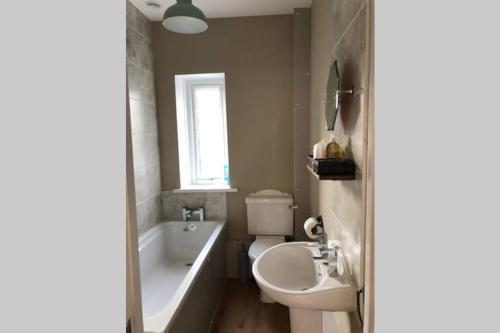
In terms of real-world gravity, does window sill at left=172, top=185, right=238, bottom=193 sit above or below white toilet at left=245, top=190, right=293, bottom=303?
above

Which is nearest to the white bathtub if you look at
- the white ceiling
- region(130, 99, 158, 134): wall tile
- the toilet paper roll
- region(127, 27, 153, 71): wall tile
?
the toilet paper roll

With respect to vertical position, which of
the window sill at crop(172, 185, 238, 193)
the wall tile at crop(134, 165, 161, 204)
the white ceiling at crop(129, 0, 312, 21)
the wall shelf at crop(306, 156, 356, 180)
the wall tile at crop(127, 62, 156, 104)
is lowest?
the window sill at crop(172, 185, 238, 193)

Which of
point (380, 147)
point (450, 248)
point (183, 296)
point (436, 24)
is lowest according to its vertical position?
point (183, 296)

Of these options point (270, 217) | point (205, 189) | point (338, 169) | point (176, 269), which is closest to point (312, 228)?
point (338, 169)

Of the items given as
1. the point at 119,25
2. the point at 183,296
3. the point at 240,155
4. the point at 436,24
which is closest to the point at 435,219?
the point at 436,24

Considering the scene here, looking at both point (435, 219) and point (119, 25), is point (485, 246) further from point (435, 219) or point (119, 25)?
point (119, 25)

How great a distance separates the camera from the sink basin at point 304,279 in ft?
3.38

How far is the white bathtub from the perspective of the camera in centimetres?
142

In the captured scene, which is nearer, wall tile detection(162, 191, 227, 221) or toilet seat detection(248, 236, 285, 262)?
toilet seat detection(248, 236, 285, 262)

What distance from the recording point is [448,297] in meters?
0.38

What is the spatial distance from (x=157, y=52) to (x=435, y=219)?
2773mm

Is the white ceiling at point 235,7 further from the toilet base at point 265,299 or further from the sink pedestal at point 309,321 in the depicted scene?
the toilet base at point 265,299

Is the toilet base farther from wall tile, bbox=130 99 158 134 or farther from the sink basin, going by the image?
wall tile, bbox=130 99 158 134

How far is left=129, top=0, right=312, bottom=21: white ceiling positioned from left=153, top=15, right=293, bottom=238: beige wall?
2.8 inches
